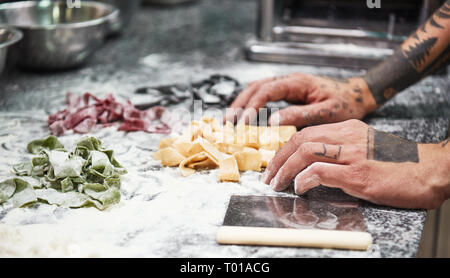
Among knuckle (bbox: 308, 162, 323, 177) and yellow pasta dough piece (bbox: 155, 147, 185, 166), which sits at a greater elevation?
knuckle (bbox: 308, 162, 323, 177)

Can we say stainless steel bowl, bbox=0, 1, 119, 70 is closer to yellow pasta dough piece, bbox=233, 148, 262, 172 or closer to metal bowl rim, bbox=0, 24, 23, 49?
metal bowl rim, bbox=0, 24, 23, 49

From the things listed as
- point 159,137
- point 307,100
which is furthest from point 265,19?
point 159,137

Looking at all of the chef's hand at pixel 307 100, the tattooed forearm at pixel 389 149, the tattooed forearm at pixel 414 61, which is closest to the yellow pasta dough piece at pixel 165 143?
the chef's hand at pixel 307 100

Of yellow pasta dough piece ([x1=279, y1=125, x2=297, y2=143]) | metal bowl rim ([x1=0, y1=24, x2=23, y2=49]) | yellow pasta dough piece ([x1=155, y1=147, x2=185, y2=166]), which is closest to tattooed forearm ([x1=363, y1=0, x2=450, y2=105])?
yellow pasta dough piece ([x1=279, y1=125, x2=297, y2=143])

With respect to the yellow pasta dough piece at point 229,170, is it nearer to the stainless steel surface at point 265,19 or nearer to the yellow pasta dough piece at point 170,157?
the yellow pasta dough piece at point 170,157

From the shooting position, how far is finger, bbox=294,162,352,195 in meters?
1.14

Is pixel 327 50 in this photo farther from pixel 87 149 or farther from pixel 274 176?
pixel 87 149

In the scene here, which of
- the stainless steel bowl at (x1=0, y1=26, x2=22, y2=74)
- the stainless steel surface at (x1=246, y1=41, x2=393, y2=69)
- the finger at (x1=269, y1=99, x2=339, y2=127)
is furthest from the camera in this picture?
the stainless steel surface at (x1=246, y1=41, x2=393, y2=69)

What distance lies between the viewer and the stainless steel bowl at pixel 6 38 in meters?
1.63

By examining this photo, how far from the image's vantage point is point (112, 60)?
2.26m

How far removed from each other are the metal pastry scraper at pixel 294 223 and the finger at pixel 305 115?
40cm

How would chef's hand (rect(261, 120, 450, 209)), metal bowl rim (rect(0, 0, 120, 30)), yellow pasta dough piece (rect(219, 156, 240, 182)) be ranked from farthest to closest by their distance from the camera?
metal bowl rim (rect(0, 0, 120, 30))
yellow pasta dough piece (rect(219, 156, 240, 182))
chef's hand (rect(261, 120, 450, 209))

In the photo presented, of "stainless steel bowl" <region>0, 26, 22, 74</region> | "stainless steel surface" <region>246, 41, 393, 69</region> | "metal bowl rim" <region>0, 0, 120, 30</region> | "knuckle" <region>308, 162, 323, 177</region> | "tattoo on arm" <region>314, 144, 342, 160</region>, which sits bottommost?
"knuckle" <region>308, 162, 323, 177</region>
